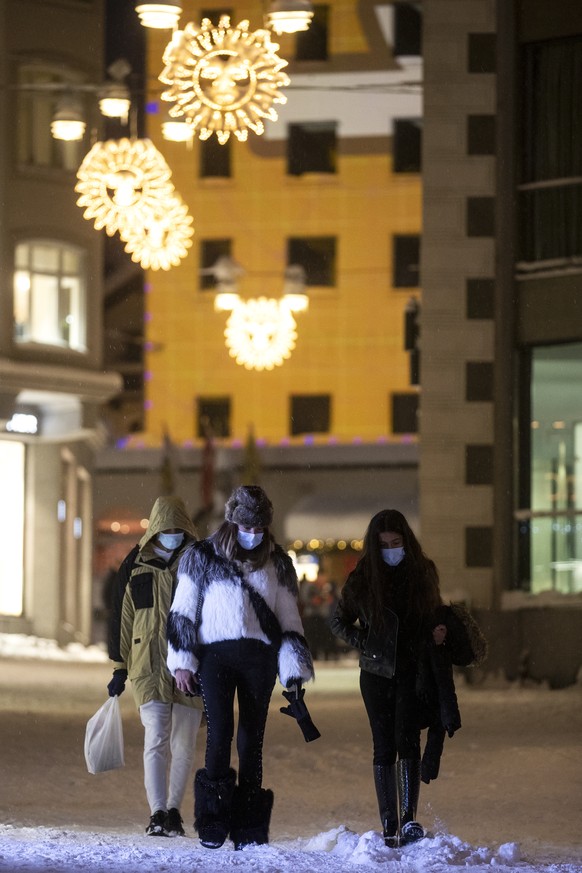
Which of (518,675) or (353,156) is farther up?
(353,156)

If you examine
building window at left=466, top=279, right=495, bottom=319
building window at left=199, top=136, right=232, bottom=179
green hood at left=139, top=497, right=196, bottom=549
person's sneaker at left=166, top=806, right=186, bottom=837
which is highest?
building window at left=199, top=136, right=232, bottom=179

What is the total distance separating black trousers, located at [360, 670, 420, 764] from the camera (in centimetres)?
957

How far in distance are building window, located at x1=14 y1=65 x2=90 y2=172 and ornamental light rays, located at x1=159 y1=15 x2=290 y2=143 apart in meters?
13.1

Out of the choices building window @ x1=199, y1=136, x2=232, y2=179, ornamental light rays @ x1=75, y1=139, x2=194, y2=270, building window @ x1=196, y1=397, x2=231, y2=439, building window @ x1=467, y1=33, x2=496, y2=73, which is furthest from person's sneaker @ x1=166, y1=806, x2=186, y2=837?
building window @ x1=199, y1=136, x2=232, y2=179

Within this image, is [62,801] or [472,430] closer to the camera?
[62,801]

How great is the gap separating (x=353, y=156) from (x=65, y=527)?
15.6 meters

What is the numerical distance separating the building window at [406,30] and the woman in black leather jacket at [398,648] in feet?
123

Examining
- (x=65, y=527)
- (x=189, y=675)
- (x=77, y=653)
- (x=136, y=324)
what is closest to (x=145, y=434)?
(x=136, y=324)

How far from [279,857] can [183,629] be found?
1129 mm

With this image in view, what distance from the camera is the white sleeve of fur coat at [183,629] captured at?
9.17 m

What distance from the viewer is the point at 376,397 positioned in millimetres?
47312

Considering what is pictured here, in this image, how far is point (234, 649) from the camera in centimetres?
923

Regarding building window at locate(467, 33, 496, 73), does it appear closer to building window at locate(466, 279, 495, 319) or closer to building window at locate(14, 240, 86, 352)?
building window at locate(466, 279, 495, 319)

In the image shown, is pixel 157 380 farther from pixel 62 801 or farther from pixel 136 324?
pixel 62 801
